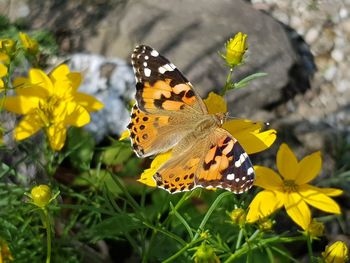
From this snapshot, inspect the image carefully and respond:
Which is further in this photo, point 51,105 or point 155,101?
point 51,105

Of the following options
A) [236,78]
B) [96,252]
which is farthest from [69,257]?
[236,78]

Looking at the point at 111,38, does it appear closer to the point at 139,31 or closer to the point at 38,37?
the point at 139,31

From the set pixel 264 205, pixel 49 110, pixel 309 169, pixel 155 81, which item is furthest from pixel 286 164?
pixel 49 110

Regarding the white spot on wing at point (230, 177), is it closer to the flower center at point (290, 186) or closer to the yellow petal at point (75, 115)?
the flower center at point (290, 186)

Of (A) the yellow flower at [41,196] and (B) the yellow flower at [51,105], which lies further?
(B) the yellow flower at [51,105]

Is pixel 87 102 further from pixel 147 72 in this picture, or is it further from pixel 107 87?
pixel 107 87

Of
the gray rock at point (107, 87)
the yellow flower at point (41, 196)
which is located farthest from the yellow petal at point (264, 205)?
the gray rock at point (107, 87)
